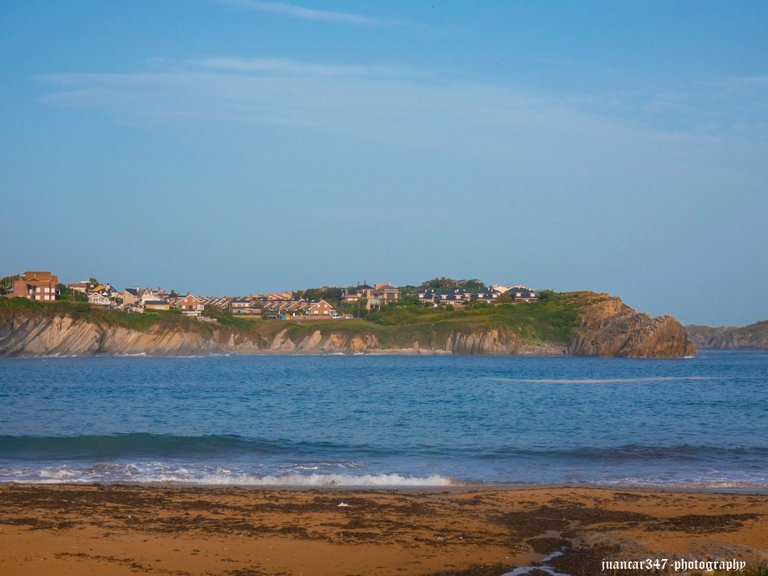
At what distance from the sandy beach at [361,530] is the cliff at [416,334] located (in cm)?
11185

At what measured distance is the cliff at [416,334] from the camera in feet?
416

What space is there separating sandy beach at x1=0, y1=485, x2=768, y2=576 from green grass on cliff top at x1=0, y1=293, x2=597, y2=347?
116 metres

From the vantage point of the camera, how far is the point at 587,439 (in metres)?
28.8

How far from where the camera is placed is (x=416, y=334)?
14925cm

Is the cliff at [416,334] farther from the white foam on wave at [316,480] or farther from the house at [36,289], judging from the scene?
the white foam on wave at [316,480]

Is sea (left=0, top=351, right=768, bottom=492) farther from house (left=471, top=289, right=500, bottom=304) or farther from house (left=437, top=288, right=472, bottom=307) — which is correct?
house (left=437, top=288, right=472, bottom=307)

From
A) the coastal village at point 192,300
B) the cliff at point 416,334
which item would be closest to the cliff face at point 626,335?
the cliff at point 416,334

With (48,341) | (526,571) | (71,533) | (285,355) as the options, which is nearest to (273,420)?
(71,533)

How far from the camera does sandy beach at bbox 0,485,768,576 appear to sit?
11.7 m

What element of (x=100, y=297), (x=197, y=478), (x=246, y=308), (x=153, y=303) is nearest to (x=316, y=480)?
(x=197, y=478)

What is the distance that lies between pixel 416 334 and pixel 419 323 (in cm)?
593

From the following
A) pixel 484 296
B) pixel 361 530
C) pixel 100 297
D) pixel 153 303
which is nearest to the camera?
pixel 361 530

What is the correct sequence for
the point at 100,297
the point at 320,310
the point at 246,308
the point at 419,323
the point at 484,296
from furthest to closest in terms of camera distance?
the point at 484,296 → the point at 246,308 → the point at 320,310 → the point at 419,323 → the point at 100,297

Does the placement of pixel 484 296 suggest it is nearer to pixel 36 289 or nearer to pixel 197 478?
pixel 36 289
